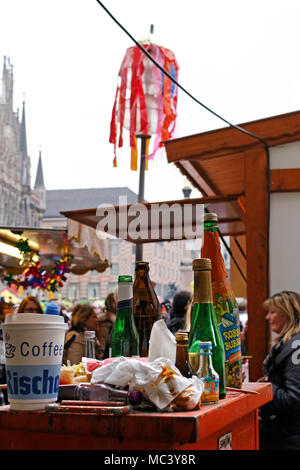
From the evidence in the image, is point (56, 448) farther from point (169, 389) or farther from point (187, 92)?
point (187, 92)

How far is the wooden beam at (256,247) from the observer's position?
4.24 metres

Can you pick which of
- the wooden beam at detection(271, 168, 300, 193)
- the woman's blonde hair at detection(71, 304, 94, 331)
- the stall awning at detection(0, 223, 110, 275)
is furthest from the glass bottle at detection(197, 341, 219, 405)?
the stall awning at detection(0, 223, 110, 275)

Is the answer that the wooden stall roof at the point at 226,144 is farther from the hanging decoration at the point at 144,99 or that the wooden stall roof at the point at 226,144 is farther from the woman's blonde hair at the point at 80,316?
the hanging decoration at the point at 144,99

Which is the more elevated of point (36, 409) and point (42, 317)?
point (42, 317)

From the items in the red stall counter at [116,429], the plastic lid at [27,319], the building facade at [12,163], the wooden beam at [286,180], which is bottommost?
the red stall counter at [116,429]

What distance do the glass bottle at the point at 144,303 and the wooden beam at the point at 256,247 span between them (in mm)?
2936

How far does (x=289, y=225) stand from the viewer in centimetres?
Result: 427

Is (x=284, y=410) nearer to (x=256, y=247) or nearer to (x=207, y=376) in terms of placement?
(x=256, y=247)

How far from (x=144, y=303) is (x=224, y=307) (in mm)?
217

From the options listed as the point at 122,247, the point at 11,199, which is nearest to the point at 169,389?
the point at 11,199

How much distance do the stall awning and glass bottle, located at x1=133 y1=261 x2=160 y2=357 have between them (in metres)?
5.76

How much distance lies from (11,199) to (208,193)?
1735 inches

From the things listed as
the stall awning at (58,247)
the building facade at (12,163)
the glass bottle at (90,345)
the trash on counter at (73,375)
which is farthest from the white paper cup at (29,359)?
the building facade at (12,163)

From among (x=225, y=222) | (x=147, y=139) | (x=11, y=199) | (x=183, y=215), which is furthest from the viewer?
(x=11, y=199)
